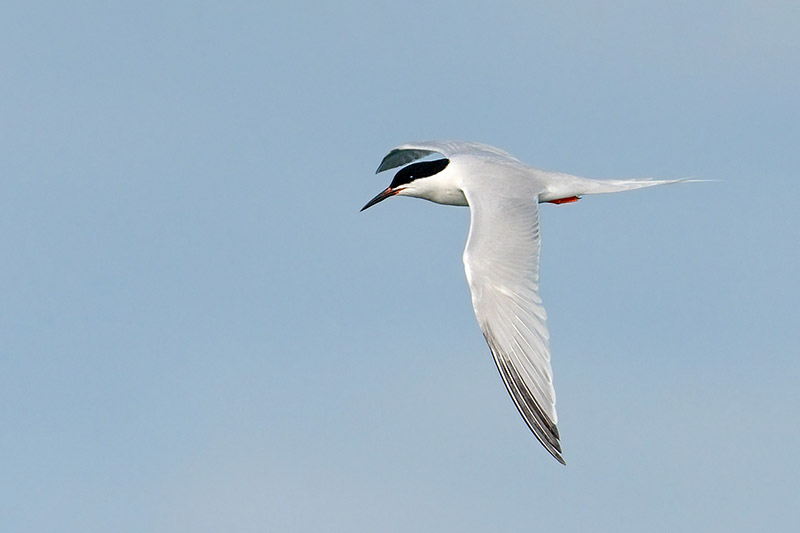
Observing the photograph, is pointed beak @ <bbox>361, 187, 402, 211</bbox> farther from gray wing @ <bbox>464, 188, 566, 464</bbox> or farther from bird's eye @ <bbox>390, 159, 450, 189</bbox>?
gray wing @ <bbox>464, 188, 566, 464</bbox>

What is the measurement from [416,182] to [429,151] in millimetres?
979

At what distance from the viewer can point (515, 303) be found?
12.9 meters

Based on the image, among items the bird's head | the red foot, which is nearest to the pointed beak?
the bird's head

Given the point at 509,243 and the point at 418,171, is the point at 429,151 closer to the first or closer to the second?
the point at 418,171

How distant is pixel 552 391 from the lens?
12352 mm

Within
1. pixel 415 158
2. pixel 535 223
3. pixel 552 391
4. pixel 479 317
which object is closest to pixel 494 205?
pixel 535 223

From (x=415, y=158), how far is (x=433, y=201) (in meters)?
1.62

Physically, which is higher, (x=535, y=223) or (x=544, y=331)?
(x=535, y=223)

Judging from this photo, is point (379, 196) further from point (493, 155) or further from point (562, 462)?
point (562, 462)

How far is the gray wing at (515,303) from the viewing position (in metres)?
12.4

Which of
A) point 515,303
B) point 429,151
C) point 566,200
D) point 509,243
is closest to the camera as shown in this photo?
point 515,303

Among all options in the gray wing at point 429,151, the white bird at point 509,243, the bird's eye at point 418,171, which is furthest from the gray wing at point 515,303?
the gray wing at point 429,151

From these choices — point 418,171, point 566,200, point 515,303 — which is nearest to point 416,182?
point 418,171

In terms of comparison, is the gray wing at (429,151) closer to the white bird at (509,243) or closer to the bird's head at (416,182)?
the white bird at (509,243)
